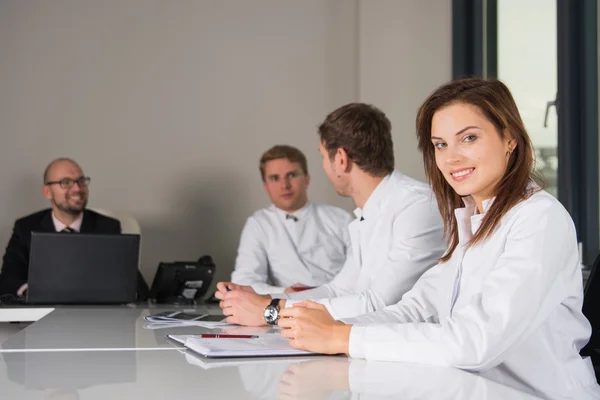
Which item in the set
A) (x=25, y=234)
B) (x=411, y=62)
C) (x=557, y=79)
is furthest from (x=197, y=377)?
(x=411, y=62)

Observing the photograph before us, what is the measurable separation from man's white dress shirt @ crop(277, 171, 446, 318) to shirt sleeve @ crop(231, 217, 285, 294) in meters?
1.47

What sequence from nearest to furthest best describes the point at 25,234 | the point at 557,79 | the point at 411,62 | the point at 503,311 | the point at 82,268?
the point at 503,311, the point at 82,268, the point at 557,79, the point at 25,234, the point at 411,62

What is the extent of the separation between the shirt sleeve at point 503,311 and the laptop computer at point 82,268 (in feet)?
6.15

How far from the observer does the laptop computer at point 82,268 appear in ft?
10.7

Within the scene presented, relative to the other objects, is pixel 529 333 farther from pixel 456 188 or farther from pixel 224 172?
pixel 224 172

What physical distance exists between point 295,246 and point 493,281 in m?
3.19

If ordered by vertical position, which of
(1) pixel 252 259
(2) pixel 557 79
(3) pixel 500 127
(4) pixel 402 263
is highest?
(2) pixel 557 79

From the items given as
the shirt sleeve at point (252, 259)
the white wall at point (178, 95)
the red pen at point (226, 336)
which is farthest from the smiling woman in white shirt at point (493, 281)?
the white wall at point (178, 95)

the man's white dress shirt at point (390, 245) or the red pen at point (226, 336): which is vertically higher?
the man's white dress shirt at point (390, 245)

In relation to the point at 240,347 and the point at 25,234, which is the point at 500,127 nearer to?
the point at 240,347

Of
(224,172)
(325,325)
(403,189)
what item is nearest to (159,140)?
(224,172)

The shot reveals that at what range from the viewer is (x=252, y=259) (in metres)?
4.66

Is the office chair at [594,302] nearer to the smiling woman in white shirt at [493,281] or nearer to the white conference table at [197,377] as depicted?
the smiling woman in white shirt at [493,281]

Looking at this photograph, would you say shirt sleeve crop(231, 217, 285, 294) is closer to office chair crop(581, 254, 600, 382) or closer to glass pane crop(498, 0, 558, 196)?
glass pane crop(498, 0, 558, 196)
